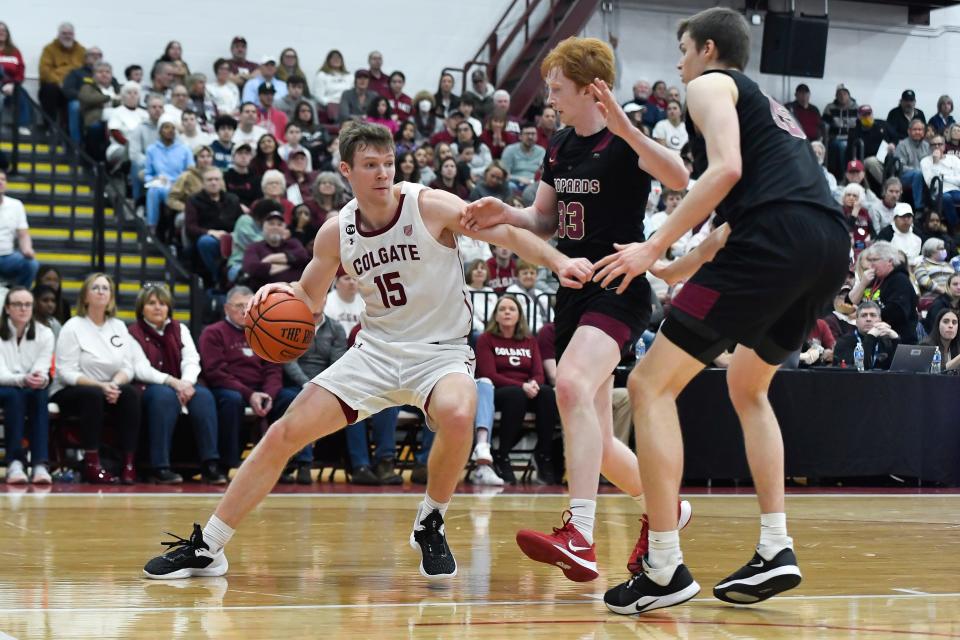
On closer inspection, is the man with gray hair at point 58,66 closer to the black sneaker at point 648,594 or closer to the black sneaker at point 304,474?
the black sneaker at point 304,474

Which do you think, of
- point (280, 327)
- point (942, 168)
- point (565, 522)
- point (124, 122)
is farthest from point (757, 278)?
point (942, 168)

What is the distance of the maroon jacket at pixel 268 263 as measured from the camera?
427 inches

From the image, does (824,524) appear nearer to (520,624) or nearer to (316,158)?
(520,624)

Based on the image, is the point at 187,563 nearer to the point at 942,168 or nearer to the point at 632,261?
the point at 632,261

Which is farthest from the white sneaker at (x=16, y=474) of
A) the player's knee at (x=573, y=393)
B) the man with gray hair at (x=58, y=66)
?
the man with gray hair at (x=58, y=66)

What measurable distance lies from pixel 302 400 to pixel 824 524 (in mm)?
3379

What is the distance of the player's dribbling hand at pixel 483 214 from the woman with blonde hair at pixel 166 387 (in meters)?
5.05

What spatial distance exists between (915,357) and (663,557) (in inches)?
274

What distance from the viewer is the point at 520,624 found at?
3.67m

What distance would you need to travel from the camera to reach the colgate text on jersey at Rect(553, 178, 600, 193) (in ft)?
15.7

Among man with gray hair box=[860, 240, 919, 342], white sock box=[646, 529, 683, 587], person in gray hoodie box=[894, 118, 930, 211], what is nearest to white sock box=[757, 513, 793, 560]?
white sock box=[646, 529, 683, 587]

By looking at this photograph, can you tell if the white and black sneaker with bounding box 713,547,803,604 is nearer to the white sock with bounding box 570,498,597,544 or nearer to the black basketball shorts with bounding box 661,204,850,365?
the white sock with bounding box 570,498,597,544

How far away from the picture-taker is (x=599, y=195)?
4773 mm

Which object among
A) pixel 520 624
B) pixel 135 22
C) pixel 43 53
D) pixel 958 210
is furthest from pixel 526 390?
pixel 958 210
